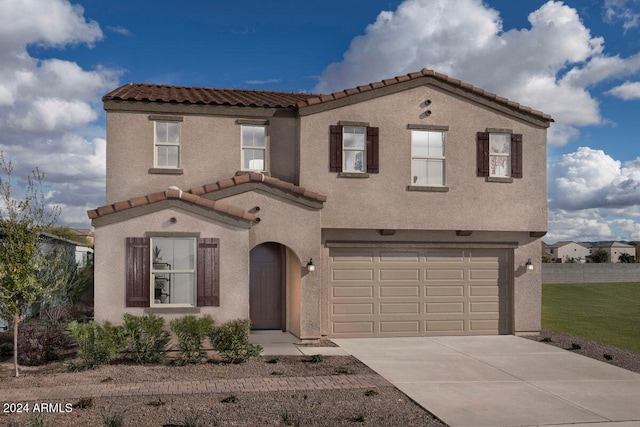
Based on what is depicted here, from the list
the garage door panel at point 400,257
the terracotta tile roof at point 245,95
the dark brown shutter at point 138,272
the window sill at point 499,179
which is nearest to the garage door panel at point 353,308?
the garage door panel at point 400,257

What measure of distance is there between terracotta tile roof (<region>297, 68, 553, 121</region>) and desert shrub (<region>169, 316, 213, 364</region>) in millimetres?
6505

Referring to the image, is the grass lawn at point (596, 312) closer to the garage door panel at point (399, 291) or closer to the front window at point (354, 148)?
the garage door panel at point (399, 291)

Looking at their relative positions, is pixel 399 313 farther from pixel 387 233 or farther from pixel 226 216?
pixel 226 216

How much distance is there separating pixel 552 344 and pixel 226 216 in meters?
9.37

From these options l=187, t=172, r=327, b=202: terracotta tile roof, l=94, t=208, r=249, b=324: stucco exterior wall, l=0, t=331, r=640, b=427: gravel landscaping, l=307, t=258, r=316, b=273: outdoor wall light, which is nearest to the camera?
l=0, t=331, r=640, b=427: gravel landscaping

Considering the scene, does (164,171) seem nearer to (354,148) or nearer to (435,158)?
(354,148)

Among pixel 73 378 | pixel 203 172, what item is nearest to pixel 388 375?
pixel 73 378

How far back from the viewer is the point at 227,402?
973cm

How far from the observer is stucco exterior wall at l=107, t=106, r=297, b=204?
16438 mm

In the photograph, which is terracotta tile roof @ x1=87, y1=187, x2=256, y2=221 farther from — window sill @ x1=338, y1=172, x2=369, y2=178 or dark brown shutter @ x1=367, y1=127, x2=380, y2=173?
dark brown shutter @ x1=367, y1=127, x2=380, y2=173

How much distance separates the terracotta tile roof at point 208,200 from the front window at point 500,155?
5405 mm

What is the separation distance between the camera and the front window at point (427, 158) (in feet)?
55.9

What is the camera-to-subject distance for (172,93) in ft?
58.5

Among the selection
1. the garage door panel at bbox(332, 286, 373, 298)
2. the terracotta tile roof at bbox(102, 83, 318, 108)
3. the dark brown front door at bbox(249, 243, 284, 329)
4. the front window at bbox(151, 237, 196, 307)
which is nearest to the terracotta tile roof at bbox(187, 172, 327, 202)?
the front window at bbox(151, 237, 196, 307)
